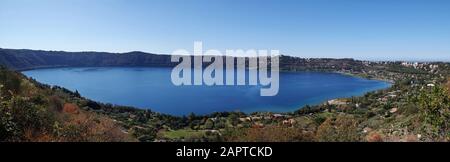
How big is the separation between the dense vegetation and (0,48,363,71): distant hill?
32cm

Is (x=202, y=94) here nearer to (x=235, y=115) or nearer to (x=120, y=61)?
(x=235, y=115)

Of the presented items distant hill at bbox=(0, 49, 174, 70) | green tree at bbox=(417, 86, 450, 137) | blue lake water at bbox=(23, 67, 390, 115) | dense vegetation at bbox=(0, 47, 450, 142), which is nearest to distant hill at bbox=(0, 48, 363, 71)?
distant hill at bbox=(0, 49, 174, 70)

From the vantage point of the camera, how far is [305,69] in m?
113

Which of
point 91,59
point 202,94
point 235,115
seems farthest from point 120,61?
point 235,115

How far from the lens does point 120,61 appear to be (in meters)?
125

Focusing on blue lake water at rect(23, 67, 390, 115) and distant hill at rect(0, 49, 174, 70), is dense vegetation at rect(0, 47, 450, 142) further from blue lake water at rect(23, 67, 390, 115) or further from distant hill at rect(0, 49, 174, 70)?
blue lake water at rect(23, 67, 390, 115)

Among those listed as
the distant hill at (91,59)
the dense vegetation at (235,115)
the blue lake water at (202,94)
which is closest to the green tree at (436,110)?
the dense vegetation at (235,115)

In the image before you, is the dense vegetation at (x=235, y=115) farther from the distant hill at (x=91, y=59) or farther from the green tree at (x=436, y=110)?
the distant hill at (x=91, y=59)

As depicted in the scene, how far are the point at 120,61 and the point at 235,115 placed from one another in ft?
305

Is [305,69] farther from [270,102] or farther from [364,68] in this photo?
[270,102]

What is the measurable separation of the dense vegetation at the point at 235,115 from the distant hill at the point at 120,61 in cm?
32

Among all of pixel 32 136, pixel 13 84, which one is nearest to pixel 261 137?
pixel 32 136
